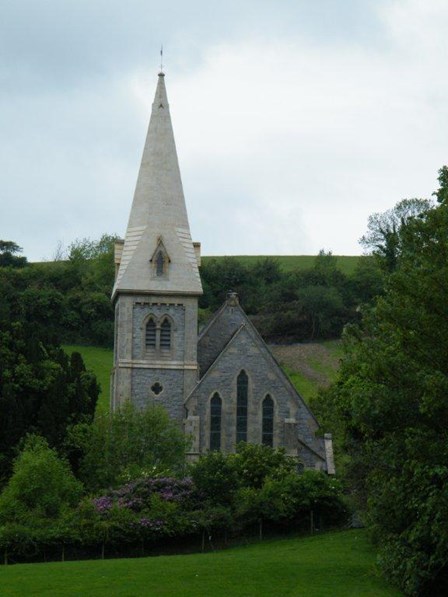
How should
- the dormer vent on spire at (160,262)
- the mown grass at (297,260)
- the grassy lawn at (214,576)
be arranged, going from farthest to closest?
the mown grass at (297,260)
the dormer vent on spire at (160,262)
the grassy lawn at (214,576)

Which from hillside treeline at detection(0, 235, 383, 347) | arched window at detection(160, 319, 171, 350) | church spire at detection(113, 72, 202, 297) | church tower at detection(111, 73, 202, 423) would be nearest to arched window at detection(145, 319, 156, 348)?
church tower at detection(111, 73, 202, 423)

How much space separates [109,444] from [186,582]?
2257 centimetres

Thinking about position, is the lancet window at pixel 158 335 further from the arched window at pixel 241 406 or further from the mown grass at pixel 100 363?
the mown grass at pixel 100 363

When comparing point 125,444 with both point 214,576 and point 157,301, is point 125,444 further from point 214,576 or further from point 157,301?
point 214,576

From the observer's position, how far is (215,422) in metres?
61.0

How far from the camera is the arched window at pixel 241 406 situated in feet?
200

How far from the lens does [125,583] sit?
33.7 meters

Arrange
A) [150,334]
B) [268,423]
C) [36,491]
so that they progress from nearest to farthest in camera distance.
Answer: [36,491]
[268,423]
[150,334]

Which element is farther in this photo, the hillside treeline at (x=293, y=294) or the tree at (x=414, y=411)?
the hillside treeline at (x=293, y=294)

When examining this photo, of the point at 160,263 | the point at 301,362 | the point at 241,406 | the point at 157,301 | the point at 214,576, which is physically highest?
the point at 160,263

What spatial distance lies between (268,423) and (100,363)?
33.8 meters

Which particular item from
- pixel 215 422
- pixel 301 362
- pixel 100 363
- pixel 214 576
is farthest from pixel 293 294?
pixel 214 576

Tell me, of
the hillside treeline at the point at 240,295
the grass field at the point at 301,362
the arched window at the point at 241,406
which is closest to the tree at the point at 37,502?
the arched window at the point at 241,406

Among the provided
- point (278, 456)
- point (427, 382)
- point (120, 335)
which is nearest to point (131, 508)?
point (278, 456)
